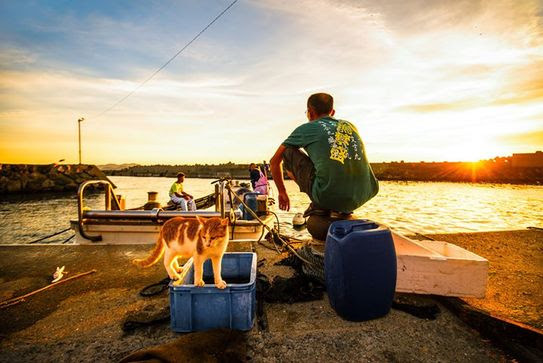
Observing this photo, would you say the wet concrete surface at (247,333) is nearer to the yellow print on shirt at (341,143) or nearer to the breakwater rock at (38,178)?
the yellow print on shirt at (341,143)

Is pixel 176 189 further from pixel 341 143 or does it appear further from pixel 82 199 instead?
pixel 341 143

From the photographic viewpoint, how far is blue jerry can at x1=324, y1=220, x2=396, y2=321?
251cm

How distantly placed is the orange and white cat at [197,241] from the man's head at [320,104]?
209cm

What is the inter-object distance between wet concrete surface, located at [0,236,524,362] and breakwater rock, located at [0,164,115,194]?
5082cm

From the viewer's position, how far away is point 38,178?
1791 inches

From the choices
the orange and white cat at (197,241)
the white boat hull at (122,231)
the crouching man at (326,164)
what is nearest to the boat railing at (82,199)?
the white boat hull at (122,231)

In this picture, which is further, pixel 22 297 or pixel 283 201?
pixel 283 201

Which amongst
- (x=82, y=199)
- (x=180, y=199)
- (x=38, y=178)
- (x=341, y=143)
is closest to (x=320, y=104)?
(x=341, y=143)

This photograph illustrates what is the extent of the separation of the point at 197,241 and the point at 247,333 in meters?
1.04

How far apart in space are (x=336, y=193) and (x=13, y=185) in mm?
57741

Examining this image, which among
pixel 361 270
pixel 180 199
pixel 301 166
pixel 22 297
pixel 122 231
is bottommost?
pixel 122 231

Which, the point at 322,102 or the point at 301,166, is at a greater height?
the point at 322,102

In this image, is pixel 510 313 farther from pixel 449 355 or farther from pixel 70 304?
pixel 70 304

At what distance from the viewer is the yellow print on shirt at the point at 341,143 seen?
3.09 metres
